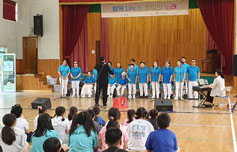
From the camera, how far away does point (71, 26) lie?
17.5m

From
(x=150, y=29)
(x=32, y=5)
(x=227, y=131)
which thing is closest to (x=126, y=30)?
(x=150, y=29)

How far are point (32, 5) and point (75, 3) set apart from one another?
2.78m

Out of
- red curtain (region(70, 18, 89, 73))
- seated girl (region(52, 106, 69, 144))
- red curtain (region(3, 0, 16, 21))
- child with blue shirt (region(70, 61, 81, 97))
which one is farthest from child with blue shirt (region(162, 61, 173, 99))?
red curtain (region(3, 0, 16, 21))

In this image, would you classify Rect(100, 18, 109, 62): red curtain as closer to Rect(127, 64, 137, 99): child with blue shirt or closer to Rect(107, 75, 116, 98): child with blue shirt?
Rect(107, 75, 116, 98): child with blue shirt

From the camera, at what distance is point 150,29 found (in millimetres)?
19781

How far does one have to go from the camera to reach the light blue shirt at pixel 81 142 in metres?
4.25

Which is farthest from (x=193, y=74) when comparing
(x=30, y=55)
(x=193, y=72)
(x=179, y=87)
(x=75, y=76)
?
(x=30, y=55)

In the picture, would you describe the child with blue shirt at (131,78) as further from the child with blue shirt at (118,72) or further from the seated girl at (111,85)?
the seated girl at (111,85)

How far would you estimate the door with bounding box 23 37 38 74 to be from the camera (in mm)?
18855

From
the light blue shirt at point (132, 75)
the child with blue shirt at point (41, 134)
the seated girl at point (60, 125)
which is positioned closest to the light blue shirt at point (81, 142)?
A: the child with blue shirt at point (41, 134)

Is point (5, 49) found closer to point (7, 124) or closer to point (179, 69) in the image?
point (179, 69)

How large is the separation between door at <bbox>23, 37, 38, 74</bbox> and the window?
1322 millimetres

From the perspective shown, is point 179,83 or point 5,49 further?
point 5,49

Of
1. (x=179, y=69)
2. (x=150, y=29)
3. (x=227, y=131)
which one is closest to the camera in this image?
(x=227, y=131)
